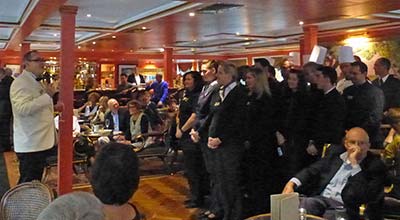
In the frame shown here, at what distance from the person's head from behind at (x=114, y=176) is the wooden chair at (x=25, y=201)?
74cm

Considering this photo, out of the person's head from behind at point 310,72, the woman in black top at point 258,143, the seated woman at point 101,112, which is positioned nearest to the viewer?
the person's head from behind at point 310,72

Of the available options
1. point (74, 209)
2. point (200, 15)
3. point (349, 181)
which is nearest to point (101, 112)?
point (200, 15)

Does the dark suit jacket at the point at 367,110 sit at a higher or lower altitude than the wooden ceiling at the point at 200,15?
lower

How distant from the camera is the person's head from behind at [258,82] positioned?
4297 millimetres

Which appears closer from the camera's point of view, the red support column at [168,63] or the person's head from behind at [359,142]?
the person's head from behind at [359,142]

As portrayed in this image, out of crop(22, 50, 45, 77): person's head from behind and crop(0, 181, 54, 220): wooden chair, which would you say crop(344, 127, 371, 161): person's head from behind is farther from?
crop(22, 50, 45, 77): person's head from behind

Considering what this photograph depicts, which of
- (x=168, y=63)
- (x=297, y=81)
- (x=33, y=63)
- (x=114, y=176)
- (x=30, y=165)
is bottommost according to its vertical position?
(x=30, y=165)

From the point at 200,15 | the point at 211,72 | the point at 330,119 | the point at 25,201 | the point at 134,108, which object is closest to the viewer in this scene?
the point at 25,201

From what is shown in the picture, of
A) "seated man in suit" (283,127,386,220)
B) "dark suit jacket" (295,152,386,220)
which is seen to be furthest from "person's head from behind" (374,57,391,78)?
"dark suit jacket" (295,152,386,220)

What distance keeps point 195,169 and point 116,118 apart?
2280 mm

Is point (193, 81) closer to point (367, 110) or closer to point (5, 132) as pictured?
Result: point (367, 110)

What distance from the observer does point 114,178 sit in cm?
171

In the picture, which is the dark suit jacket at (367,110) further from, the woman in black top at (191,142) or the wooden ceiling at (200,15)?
the wooden ceiling at (200,15)

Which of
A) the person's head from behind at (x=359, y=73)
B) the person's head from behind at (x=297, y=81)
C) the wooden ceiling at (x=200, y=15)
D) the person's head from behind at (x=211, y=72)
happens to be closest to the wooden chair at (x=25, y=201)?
the person's head from behind at (x=211, y=72)
